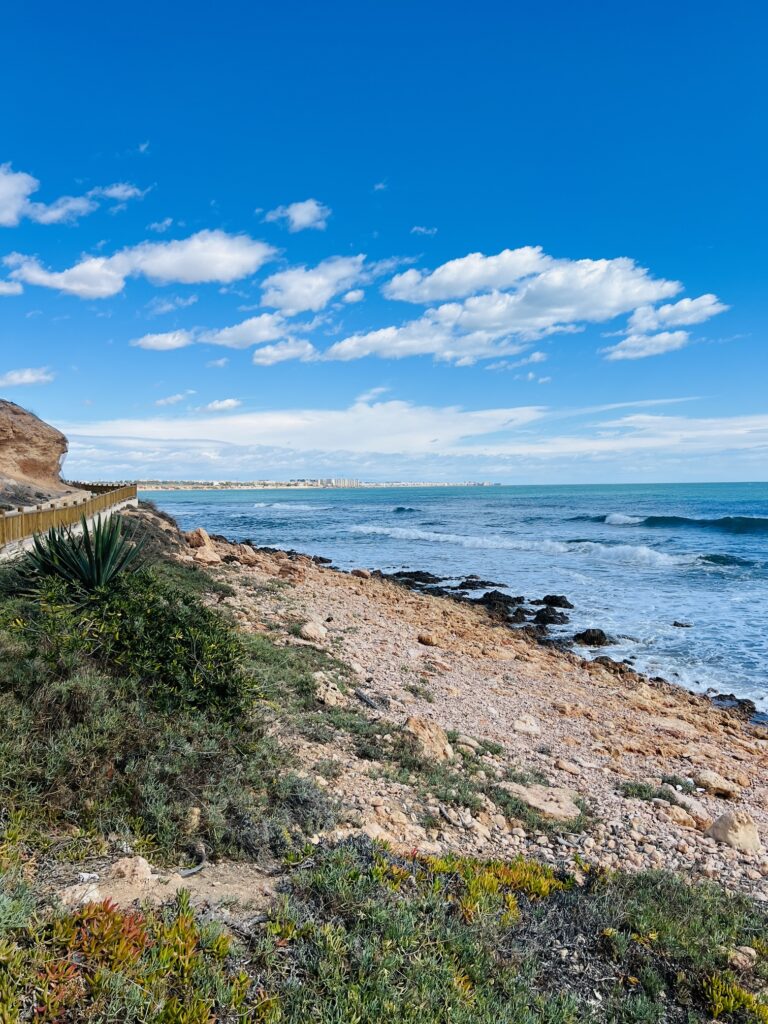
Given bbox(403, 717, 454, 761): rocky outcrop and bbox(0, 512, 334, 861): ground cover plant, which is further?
bbox(403, 717, 454, 761): rocky outcrop

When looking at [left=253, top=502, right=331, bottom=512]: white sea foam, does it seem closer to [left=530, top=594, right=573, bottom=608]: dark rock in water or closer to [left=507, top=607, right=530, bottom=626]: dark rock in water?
[left=530, top=594, right=573, bottom=608]: dark rock in water

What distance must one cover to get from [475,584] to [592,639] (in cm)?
784

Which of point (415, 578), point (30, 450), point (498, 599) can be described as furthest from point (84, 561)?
point (30, 450)

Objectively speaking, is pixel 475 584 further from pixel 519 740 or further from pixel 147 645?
pixel 147 645

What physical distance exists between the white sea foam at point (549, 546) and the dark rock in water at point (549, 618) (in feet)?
43.4

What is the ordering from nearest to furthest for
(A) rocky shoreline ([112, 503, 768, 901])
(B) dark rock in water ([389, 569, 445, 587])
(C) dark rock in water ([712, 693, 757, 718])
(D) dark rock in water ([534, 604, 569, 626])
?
(A) rocky shoreline ([112, 503, 768, 901])
(C) dark rock in water ([712, 693, 757, 718])
(D) dark rock in water ([534, 604, 569, 626])
(B) dark rock in water ([389, 569, 445, 587])

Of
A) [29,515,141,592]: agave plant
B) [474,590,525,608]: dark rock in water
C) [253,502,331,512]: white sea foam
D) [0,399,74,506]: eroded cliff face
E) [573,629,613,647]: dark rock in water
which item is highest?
[0,399,74,506]: eroded cliff face

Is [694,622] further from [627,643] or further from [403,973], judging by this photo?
[403,973]

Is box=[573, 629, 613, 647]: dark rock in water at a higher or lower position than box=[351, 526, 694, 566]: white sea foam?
lower

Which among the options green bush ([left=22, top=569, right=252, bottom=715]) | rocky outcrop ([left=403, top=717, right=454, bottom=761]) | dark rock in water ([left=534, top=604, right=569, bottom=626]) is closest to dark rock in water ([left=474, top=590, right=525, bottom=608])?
dark rock in water ([left=534, top=604, right=569, bottom=626])

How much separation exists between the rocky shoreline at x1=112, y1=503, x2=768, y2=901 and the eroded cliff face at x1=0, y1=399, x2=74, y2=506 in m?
22.9

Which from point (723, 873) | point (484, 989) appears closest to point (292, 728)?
point (484, 989)

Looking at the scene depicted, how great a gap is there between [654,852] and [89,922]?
14.9 feet

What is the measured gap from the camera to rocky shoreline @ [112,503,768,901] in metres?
5.08
